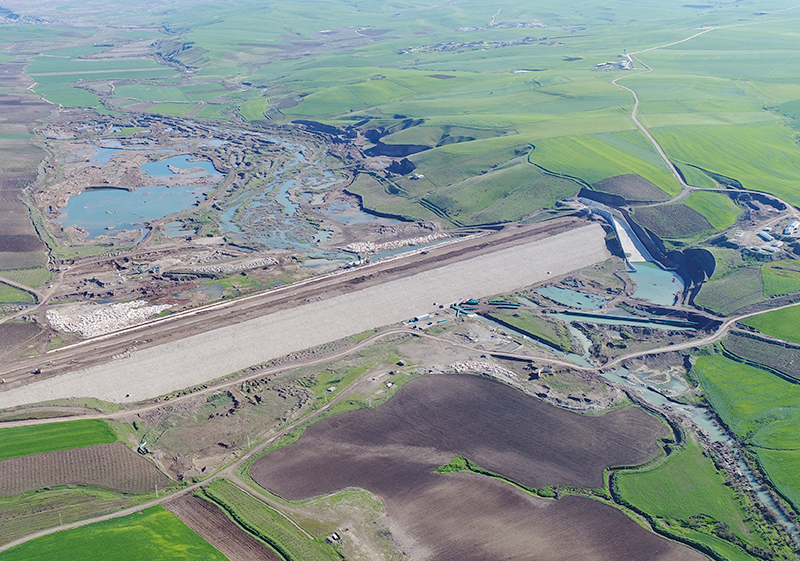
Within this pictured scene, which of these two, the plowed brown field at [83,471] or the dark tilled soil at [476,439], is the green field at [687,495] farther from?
the plowed brown field at [83,471]

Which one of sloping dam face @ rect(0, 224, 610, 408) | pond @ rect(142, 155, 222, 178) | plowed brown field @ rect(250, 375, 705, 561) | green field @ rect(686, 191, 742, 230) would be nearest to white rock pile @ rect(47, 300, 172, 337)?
sloping dam face @ rect(0, 224, 610, 408)

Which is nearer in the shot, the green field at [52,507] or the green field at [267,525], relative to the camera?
the green field at [267,525]

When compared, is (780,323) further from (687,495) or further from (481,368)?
(481,368)

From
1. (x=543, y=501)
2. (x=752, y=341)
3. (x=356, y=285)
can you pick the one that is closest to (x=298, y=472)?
(x=543, y=501)

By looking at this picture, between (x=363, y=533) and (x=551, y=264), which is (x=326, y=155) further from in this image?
(x=363, y=533)

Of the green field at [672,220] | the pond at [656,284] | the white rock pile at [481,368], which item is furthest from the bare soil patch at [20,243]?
the green field at [672,220]

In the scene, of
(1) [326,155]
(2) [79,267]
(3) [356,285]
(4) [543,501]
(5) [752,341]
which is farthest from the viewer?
(1) [326,155]
